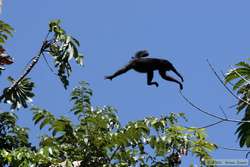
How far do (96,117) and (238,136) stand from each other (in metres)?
3.32

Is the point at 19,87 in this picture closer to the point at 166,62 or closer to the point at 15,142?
the point at 15,142

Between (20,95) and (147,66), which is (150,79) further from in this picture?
(20,95)

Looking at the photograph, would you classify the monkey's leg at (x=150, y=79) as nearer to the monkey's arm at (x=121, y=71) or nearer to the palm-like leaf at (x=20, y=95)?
the monkey's arm at (x=121, y=71)

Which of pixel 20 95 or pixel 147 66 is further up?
pixel 147 66

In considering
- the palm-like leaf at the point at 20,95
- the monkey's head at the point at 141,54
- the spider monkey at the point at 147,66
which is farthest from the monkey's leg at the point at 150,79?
the palm-like leaf at the point at 20,95

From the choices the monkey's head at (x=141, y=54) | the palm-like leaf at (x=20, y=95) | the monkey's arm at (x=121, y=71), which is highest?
the monkey's head at (x=141, y=54)

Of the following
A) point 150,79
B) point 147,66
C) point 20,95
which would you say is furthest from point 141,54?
point 20,95

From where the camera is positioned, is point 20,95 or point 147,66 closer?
point 147,66

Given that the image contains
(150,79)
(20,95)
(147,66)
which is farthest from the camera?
(20,95)

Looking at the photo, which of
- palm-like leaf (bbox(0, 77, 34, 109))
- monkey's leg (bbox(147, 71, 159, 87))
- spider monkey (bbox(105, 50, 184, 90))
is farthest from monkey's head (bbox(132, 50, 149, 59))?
palm-like leaf (bbox(0, 77, 34, 109))

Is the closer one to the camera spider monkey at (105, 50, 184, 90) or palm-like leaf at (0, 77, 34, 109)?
spider monkey at (105, 50, 184, 90)

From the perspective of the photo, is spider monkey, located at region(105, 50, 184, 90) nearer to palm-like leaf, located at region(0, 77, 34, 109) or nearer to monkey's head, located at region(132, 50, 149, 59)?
monkey's head, located at region(132, 50, 149, 59)

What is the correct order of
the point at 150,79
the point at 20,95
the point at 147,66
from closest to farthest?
1. the point at 147,66
2. the point at 150,79
3. the point at 20,95

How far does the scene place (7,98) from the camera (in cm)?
1366
